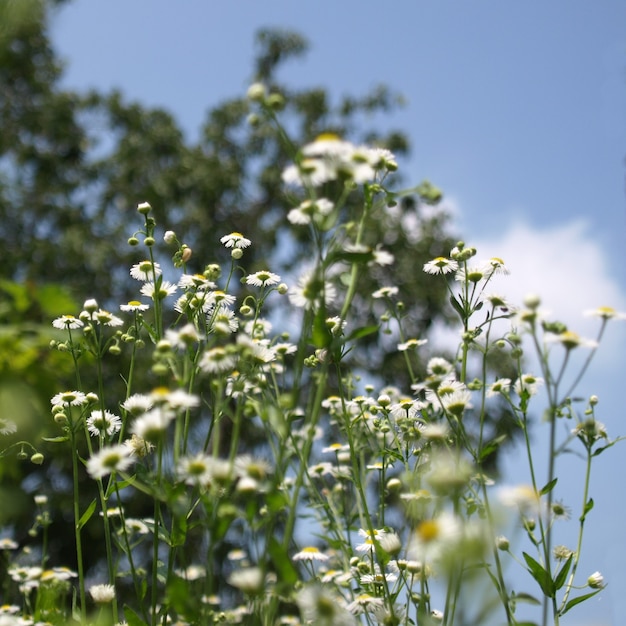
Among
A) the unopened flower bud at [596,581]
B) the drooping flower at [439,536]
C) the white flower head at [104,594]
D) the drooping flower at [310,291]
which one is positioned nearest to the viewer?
the drooping flower at [439,536]

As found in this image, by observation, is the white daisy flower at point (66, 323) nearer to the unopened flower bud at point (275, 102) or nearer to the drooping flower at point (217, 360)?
the drooping flower at point (217, 360)

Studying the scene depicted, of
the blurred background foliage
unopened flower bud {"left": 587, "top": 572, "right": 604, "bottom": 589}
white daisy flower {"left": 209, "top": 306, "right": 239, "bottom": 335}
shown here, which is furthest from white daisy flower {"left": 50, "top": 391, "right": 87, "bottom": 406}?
the blurred background foliage

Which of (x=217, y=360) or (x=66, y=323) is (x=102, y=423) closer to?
(x=66, y=323)

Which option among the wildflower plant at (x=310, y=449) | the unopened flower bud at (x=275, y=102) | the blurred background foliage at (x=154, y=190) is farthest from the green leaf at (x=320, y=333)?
the blurred background foliage at (x=154, y=190)

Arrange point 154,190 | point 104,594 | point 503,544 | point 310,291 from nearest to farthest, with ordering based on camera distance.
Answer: point 310,291
point 104,594
point 503,544
point 154,190

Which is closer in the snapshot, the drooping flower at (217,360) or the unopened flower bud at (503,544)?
the drooping flower at (217,360)

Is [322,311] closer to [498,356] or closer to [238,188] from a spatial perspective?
[498,356]

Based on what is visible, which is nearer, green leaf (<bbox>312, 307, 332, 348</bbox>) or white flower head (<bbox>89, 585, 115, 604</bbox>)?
green leaf (<bbox>312, 307, 332, 348</bbox>)

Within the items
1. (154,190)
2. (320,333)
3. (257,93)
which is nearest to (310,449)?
(320,333)

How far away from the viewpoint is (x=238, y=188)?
11820 mm

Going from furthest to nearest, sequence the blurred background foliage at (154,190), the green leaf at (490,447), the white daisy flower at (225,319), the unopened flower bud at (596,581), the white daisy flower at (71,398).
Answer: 1. the blurred background foliage at (154,190)
2. the white daisy flower at (71,398)
3. the unopened flower bud at (596,581)
4. the white daisy flower at (225,319)
5. the green leaf at (490,447)

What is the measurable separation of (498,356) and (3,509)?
996cm

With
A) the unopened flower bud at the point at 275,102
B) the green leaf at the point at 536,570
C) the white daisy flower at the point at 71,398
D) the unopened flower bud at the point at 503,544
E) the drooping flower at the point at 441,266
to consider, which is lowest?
the green leaf at the point at 536,570

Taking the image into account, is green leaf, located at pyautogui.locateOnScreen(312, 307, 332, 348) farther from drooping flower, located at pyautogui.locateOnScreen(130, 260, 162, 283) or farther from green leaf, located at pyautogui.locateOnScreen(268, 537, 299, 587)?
drooping flower, located at pyautogui.locateOnScreen(130, 260, 162, 283)
